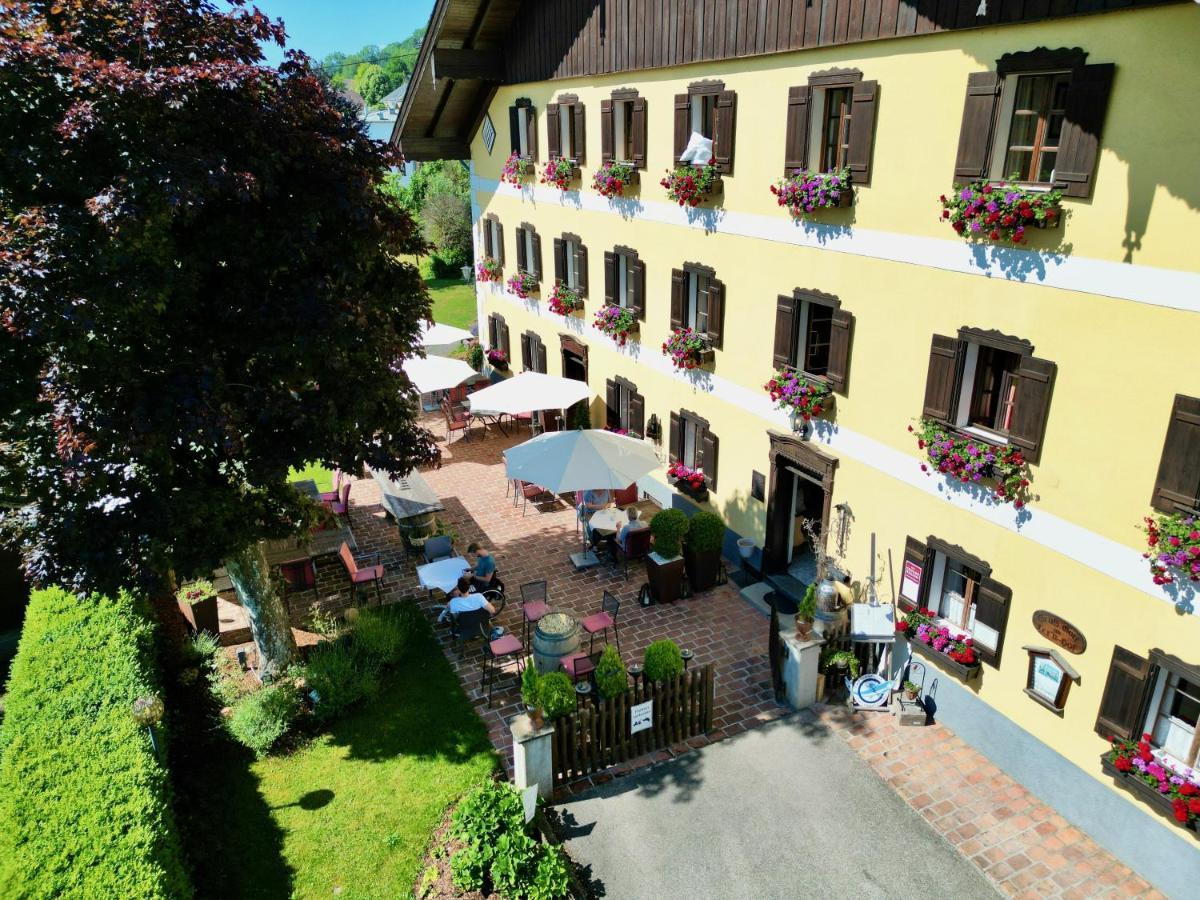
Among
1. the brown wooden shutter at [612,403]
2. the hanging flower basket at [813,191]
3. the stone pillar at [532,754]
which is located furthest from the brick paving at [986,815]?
the brown wooden shutter at [612,403]

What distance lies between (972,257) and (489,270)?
706 inches

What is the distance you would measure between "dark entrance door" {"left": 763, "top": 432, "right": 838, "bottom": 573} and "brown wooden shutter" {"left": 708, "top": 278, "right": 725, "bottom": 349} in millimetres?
2228

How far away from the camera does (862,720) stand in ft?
36.5

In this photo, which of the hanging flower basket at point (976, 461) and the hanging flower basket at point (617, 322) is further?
the hanging flower basket at point (617, 322)

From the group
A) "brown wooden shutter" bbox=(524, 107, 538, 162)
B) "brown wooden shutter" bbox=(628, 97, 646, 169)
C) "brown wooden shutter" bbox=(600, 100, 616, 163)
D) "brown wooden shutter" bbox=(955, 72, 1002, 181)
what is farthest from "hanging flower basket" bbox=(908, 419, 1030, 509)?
"brown wooden shutter" bbox=(524, 107, 538, 162)

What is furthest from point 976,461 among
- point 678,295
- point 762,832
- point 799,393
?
point 678,295

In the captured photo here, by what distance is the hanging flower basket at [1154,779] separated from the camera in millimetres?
7906

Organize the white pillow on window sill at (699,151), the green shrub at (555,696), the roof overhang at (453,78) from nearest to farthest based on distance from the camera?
the green shrub at (555,696) < the white pillow on window sill at (699,151) < the roof overhang at (453,78)

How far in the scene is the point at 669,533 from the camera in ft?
45.4

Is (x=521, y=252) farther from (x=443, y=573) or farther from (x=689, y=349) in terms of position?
(x=443, y=573)

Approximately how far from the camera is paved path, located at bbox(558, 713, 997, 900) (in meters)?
8.55

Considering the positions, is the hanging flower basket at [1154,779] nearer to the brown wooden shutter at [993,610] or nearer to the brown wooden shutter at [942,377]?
the brown wooden shutter at [993,610]

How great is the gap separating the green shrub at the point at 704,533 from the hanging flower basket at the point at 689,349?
293 cm

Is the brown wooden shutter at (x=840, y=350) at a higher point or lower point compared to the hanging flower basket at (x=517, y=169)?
lower
